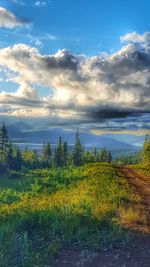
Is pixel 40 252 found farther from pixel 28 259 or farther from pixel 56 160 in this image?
pixel 56 160

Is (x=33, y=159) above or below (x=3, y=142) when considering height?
below

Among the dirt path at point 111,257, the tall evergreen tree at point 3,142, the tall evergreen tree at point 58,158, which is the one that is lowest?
the tall evergreen tree at point 58,158

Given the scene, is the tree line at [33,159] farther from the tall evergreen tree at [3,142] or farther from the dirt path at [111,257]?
the dirt path at [111,257]

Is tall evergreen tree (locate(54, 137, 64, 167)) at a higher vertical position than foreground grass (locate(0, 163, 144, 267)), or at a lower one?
lower

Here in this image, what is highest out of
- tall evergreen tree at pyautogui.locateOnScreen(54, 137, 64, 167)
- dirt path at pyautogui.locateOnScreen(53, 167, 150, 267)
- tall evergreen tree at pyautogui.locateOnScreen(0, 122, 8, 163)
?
dirt path at pyautogui.locateOnScreen(53, 167, 150, 267)

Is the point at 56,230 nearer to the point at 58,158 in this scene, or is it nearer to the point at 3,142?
the point at 3,142

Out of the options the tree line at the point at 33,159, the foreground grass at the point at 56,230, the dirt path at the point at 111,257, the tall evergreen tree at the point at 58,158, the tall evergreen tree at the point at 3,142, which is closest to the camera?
the dirt path at the point at 111,257

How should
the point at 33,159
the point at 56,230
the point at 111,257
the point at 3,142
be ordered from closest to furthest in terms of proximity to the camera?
the point at 111,257 → the point at 56,230 → the point at 3,142 → the point at 33,159

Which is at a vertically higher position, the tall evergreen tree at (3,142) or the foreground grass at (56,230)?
the foreground grass at (56,230)

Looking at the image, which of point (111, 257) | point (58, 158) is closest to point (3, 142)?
point (58, 158)

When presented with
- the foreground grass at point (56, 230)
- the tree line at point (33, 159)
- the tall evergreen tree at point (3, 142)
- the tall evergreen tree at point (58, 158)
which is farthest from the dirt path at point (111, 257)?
the tall evergreen tree at point (58, 158)

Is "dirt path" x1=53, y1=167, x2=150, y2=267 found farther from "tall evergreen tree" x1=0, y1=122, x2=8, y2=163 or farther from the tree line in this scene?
"tall evergreen tree" x1=0, y1=122, x2=8, y2=163

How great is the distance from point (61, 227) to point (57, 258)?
220cm

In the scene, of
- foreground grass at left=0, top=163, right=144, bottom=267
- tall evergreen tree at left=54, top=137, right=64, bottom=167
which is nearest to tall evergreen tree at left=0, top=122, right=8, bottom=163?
tall evergreen tree at left=54, top=137, right=64, bottom=167
